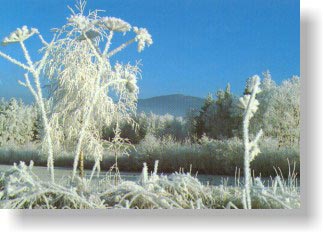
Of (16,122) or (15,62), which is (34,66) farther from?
(16,122)

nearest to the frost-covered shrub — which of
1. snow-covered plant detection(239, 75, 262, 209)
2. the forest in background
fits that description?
the forest in background

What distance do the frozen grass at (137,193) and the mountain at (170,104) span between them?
37 cm

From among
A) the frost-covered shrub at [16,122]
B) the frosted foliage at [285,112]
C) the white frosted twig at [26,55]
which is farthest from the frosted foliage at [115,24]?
the frosted foliage at [285,112]

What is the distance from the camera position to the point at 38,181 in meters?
2.97

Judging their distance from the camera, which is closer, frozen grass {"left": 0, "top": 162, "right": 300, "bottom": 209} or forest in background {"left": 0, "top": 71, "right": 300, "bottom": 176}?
frozen grass {"left": 0, "top": 162, "right": 300, "bottom": 209}

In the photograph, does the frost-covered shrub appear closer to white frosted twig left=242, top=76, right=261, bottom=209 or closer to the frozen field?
the frozen field

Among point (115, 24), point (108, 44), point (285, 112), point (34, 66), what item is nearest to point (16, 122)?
point (34, 66)

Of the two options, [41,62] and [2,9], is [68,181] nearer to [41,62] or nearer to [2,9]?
[41,62]

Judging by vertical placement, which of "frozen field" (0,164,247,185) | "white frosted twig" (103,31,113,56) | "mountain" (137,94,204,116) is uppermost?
"white frosted twig" (103,31,113,56)

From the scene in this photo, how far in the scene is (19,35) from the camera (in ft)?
10.0

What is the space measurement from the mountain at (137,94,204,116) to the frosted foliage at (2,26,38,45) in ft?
Answer: 2.43

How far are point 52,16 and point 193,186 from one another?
4.18ft

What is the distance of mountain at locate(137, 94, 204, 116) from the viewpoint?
3145 millimetres

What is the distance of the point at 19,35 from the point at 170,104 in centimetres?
97
